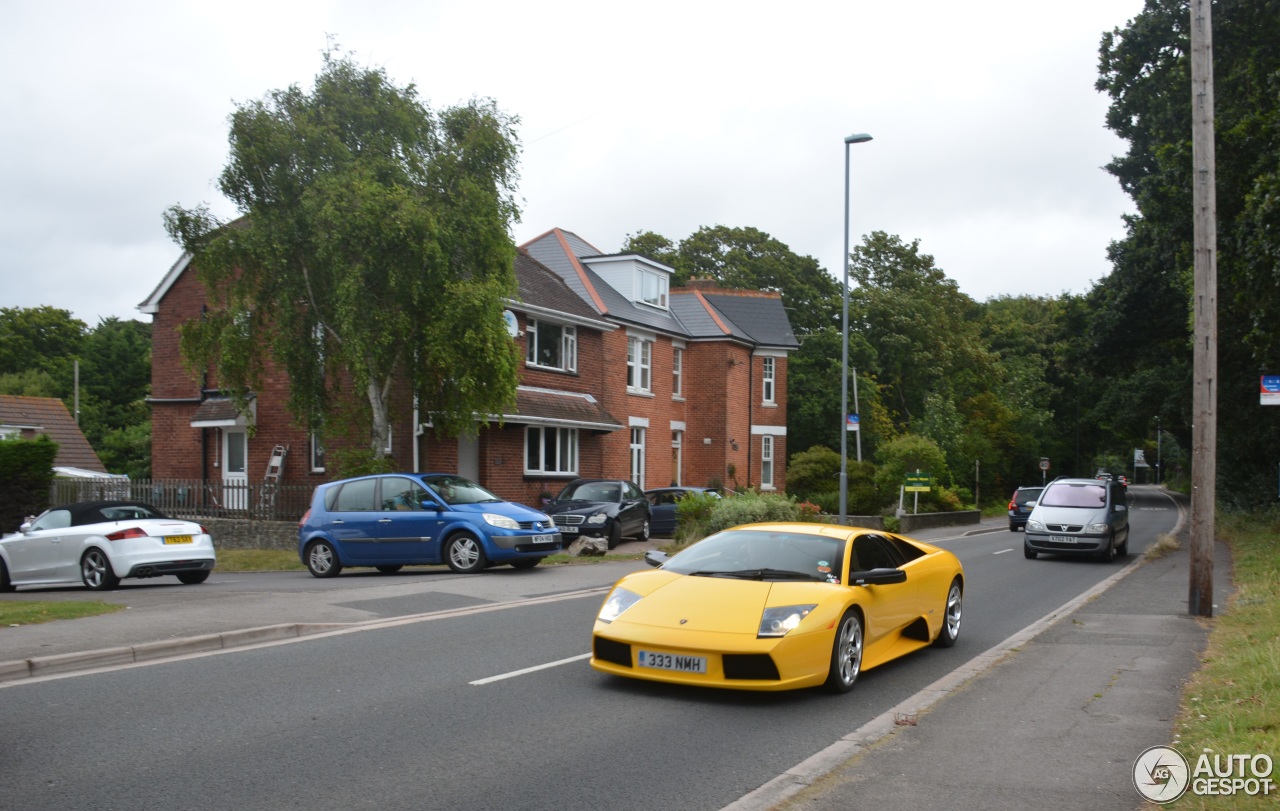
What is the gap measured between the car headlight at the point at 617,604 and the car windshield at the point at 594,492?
16018 mm

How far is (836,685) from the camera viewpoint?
8.16 m

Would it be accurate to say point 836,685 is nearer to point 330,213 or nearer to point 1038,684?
point 1038,684

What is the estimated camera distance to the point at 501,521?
17.1m

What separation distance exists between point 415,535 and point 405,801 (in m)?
12.0

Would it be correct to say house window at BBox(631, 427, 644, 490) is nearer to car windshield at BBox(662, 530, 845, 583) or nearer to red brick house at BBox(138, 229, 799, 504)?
red brick house at BBox(138, 229, 799, 504)

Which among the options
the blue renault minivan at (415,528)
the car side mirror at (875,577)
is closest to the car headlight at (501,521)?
the blue renault minivan at (415,528)

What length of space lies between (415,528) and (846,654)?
10.3 m

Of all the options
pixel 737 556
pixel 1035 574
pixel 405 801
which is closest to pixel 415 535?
pixel 737 556

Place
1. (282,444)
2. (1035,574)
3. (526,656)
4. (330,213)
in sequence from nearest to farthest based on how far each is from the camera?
1. (526,656)
2. (1035,574)
3. (330,213)
4. (282,444)

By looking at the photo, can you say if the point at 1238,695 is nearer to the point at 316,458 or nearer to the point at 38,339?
the point at 316,458

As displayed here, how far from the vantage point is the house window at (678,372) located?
4097cm

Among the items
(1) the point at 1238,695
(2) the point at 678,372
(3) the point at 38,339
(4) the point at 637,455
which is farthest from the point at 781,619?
(3) the point at 38,339

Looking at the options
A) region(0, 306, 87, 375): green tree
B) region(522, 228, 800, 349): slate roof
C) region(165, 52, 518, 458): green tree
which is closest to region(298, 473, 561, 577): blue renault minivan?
region(165, 52, 518, 458): green tree

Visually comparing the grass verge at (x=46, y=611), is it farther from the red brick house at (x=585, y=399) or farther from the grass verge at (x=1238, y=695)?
the red brick house at (x=585, y=399)
